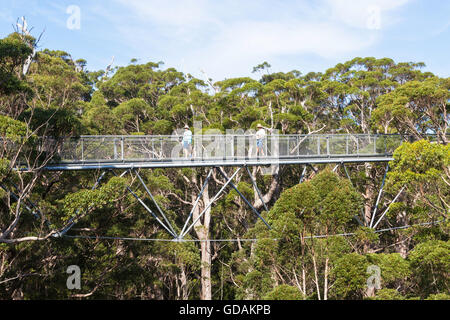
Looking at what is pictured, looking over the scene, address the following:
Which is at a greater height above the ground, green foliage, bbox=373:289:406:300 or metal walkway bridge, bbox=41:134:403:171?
metal walkway bridge, bbox=41:134:403:171

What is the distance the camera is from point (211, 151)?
13.2 m

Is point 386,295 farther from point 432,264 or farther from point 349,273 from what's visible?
point 432,264

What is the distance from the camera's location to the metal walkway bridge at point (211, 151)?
11.6 meters

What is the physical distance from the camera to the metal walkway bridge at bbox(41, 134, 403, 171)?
1155 centimetres

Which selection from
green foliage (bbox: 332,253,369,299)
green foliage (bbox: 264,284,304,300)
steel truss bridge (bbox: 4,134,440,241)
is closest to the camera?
green foliage (bbox: 264,284,304,300)

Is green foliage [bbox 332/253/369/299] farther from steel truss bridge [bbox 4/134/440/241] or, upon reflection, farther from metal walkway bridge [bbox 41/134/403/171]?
metal walkway bridge [bbox 41/134/403/171]

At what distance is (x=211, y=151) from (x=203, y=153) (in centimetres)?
30

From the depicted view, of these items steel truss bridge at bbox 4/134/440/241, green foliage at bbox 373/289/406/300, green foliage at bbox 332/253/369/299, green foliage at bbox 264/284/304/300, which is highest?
steel truss bridge at bbox 4/134/440/241

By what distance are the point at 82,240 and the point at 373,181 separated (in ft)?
46.0

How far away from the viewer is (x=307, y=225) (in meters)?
9.09

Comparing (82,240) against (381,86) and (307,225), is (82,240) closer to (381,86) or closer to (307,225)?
(307,225)

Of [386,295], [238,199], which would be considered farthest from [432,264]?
[238,199]

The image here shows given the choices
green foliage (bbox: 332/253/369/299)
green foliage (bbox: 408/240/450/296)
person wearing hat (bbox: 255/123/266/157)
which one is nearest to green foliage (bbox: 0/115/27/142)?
person wearing hat (bbox: 255/123/266/157)
